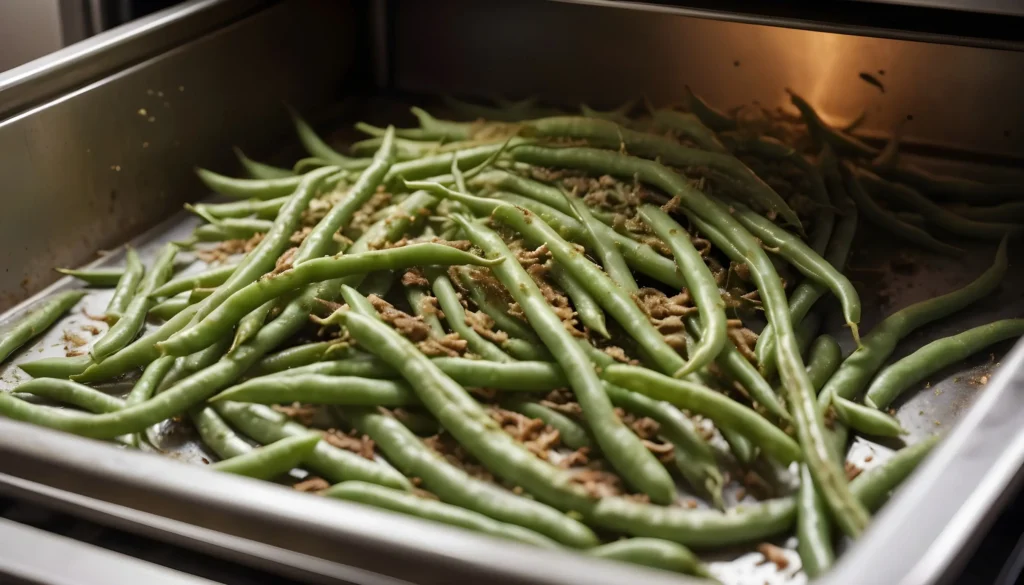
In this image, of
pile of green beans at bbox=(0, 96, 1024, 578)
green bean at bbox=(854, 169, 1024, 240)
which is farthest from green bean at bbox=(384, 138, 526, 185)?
green bean at bbox=(854, 169, 1024, 240)

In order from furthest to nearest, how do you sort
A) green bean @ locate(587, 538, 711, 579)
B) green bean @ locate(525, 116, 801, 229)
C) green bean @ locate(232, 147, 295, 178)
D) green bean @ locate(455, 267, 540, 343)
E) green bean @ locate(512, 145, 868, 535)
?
green bean @ locate(232, 147, 295, 178) → green bean @ locate(525, 116, 801, 229) → green bean @ locate(455, 267, 540, 343) → green bean @ locate(512, 145, 868, 535) → green bean @ locate(587, 538, 711, 579)

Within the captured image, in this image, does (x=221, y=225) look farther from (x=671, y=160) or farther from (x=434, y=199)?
(x=671, y=160)

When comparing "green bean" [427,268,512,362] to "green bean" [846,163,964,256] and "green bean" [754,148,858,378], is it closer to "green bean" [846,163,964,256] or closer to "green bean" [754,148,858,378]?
"green bean" [754,148,858,378]

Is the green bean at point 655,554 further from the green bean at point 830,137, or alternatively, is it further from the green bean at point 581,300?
the green bean at point 830,137

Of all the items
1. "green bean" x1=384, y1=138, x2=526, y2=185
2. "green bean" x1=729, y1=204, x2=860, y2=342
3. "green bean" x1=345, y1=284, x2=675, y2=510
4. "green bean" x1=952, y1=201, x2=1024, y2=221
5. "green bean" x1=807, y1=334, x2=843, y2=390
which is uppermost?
"green bean" x1=952, y1=201, x2=1024, y2=221

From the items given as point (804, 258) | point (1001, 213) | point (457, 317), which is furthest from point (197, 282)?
point (1001, 213)

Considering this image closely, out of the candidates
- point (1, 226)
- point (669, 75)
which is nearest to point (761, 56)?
point (669, 75)
